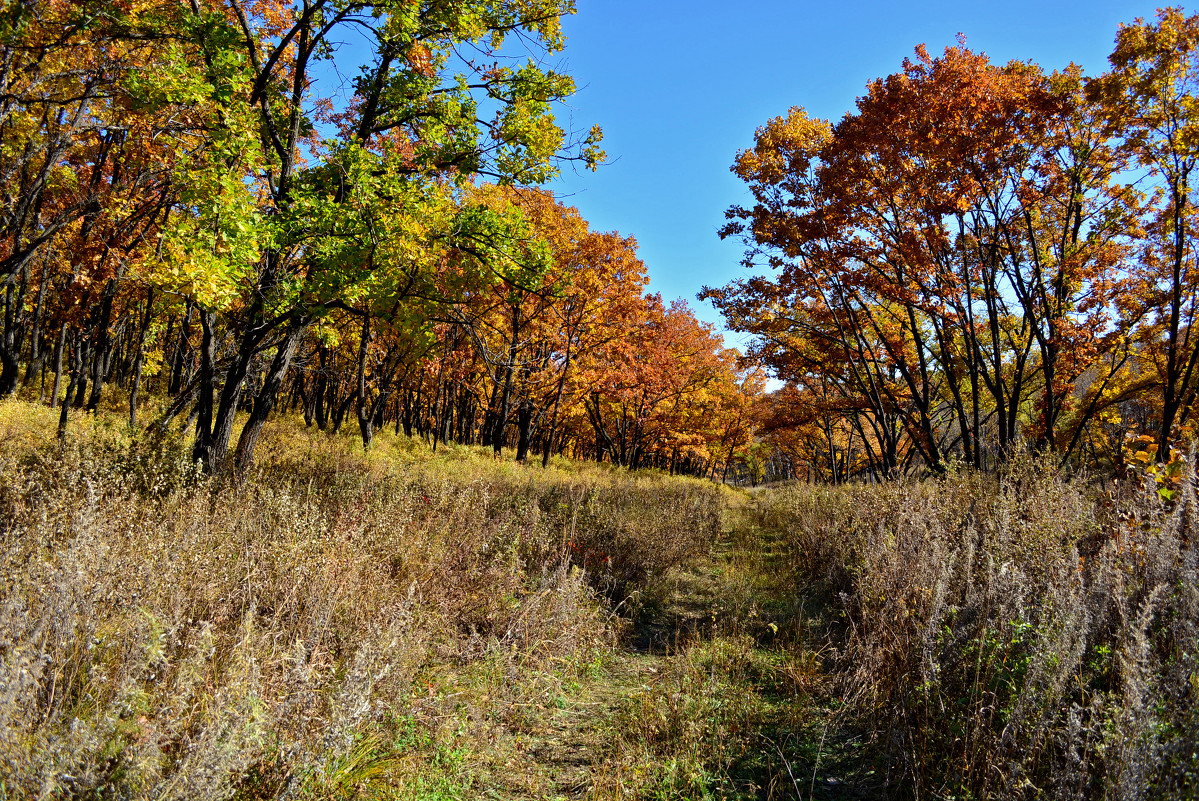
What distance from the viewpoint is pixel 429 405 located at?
1449 inches

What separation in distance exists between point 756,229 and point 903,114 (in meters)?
3.43

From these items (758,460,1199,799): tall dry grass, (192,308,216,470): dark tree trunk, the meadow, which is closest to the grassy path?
the meadow

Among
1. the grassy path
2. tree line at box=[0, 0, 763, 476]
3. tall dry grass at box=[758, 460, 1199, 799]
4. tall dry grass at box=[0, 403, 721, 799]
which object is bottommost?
the grassy path

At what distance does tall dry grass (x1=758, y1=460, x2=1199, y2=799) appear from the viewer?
2.17 metres

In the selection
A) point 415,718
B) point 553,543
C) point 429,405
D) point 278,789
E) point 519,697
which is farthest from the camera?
point 429,405

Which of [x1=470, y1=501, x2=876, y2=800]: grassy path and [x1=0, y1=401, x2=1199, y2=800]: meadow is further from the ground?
[x1=0, y1=401, x2=1199, y2=800]: meadow

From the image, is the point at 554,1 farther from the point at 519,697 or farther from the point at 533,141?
the point at 519,697

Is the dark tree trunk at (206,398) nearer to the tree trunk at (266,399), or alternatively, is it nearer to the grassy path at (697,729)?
the tree trunk at (266,399)

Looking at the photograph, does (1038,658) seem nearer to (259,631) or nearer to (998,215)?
(259,631)

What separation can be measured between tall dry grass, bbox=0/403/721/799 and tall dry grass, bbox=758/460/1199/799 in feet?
8.61

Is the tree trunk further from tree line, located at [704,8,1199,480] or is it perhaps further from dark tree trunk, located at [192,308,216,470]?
tree line, located at [704,8,1199,480]

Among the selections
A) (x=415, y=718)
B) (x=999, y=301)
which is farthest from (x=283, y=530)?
(x=999, y=301)

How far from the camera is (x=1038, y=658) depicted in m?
2.59

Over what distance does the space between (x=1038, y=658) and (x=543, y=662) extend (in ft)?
11.0
